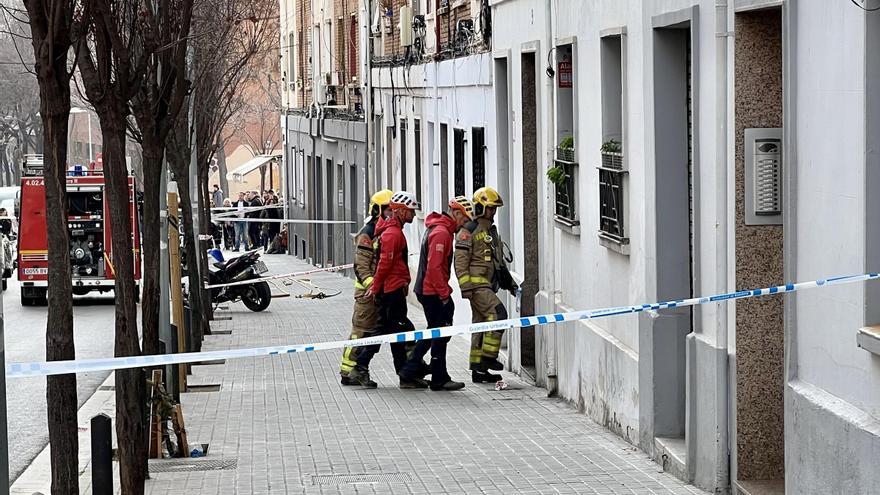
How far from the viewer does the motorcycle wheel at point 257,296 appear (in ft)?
90.9

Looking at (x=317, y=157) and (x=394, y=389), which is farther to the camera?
(x=317, y=157)

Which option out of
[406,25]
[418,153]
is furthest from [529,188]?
[406,25]

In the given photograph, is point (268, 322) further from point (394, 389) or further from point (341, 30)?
point (341, 30)

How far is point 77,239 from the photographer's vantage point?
102ft

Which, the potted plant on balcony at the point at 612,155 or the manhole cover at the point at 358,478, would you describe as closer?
the manhole cover at the point at 358,478

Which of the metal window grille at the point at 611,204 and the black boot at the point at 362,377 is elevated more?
the metal window grille at the point at 611,204

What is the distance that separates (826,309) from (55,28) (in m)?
4.22

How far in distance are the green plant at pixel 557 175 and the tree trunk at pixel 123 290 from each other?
5.01m

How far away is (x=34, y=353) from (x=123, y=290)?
500 inches

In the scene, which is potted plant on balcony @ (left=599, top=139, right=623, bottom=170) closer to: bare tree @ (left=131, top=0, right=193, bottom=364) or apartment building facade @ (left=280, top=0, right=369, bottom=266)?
bare tree @ (left=131, top=0, right=193, bottom=364)

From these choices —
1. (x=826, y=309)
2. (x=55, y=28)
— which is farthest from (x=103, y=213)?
(x=826, y=309)

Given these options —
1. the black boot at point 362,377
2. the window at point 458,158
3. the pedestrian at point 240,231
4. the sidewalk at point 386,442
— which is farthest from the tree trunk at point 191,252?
the pedestrian at point 240,231

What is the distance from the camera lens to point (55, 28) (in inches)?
322

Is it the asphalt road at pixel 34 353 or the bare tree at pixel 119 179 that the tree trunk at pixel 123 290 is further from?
the asphalt road at pixel 34 353
